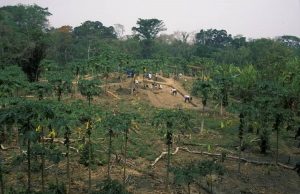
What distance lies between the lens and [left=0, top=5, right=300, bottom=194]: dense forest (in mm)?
19609

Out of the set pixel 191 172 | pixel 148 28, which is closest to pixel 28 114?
pixel 191 172

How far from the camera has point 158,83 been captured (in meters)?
60.3

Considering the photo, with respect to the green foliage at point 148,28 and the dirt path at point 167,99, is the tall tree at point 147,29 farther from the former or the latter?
the dirt path at point 167,99

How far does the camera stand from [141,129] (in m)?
36.5

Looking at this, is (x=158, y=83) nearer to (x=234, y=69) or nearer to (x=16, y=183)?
(x=234, y=69)

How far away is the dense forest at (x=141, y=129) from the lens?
19.6 meters

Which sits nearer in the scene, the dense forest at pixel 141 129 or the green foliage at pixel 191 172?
the green foliage at pixel 191 172

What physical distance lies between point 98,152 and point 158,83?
33.6m

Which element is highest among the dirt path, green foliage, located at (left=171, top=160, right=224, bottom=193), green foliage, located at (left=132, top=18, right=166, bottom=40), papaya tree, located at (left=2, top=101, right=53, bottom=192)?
green foliage, located at (left=132, top=18, right=166, bottom=40)

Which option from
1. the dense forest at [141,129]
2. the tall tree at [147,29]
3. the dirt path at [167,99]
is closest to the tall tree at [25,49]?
the dense forest at [141,129]

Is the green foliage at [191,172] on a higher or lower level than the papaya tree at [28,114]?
lower

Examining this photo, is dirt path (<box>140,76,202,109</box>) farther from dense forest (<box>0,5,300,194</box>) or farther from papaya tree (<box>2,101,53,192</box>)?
papaya tree (<box>2,101,53,192</box>)

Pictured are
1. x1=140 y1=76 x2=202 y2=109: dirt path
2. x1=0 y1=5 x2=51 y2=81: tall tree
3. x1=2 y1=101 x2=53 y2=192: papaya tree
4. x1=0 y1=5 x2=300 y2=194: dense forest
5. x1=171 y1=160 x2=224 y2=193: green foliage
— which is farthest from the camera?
x1=0 y1=5 x2=51 y2=81: tall tree

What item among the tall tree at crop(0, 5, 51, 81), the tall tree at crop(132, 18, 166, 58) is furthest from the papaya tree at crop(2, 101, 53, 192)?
the tall tree at crop(132, 18, 166, 58)
